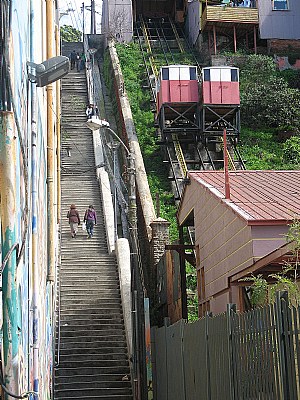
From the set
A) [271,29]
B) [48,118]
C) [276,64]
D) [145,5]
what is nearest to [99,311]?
[48,118]

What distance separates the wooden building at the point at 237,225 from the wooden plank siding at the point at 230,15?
24335mm

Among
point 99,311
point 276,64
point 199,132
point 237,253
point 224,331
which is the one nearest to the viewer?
point 224,331

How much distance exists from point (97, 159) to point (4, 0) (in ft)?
81.8

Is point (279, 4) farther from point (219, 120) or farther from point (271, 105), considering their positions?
point (219, 120)

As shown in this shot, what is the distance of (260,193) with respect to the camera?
556 inches

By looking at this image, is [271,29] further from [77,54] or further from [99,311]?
[99,311]

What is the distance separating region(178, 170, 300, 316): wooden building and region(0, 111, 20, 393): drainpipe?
4.19m

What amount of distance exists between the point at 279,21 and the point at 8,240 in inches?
1480

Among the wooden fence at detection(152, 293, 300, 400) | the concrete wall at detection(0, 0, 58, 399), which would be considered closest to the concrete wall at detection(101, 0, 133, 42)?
the wooden fence at detection(152, 293, 300, 400)

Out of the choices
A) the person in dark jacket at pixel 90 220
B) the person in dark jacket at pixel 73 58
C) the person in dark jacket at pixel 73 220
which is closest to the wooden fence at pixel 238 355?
the person in dark jacket at pixel 90 220

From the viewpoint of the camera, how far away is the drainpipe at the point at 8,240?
593 cm

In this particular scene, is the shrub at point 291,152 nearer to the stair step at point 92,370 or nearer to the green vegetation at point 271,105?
the green vegetation at point 271,105

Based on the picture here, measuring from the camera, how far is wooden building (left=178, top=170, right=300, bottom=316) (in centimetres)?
1149

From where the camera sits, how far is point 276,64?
38.9 metres
